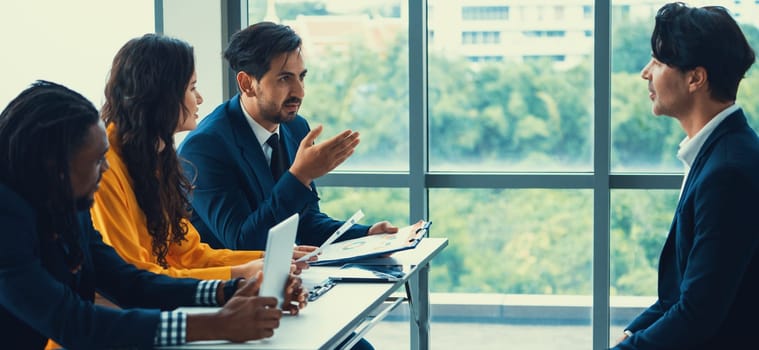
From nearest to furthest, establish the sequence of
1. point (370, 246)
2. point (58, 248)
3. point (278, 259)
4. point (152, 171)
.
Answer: point (58, 248) → point (278, 259) → point (152, 171) → point (370, 246)

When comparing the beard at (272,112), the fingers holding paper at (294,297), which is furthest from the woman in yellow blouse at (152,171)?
the beard at (272,112)

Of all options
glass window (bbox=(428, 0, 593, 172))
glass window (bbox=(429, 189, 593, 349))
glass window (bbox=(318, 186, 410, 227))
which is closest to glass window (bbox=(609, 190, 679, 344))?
glass window (bbox=(429, 189, 593, 349))

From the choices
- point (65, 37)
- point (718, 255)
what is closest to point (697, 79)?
point (718, 255)

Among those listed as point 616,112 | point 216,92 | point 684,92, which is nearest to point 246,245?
point 684,92

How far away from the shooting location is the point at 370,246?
9.50 ft

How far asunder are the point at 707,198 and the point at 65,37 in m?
3.53

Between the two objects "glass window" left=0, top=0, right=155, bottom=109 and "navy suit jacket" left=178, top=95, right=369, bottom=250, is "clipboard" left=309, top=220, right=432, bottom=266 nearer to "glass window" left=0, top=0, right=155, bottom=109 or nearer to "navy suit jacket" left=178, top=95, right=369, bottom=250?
"navy suit jacket" left=178, top=95, right=369, bottom=250

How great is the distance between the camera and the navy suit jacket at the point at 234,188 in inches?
111

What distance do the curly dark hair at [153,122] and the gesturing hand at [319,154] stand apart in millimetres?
364

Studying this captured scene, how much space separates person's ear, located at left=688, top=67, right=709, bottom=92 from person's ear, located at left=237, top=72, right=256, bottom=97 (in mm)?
1439

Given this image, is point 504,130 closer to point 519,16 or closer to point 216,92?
point 519,16

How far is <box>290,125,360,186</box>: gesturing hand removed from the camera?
9.12 feet

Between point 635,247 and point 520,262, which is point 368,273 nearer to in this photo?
point 520,262

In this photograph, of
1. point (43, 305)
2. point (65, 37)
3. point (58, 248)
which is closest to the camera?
point (43, 305)
